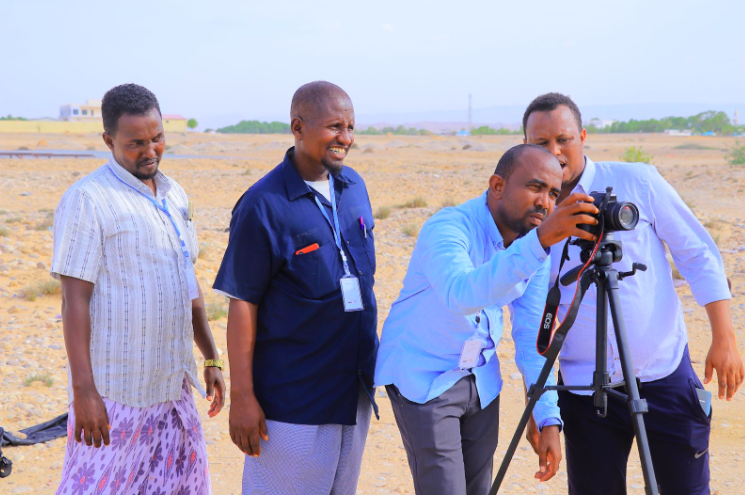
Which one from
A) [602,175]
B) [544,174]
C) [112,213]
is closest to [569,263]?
[602,175]

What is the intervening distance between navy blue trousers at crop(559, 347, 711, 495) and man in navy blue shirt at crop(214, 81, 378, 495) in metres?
0.83

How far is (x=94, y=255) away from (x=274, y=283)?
2.17ft

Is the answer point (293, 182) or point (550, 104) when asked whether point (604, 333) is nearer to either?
point (550, 104)

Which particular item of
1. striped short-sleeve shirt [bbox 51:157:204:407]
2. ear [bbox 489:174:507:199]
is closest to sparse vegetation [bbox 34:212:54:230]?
striped short-sleeve shirt [bbox 51:157:204:407]

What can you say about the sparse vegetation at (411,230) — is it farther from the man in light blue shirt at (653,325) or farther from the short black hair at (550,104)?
the man in light blue shirt at (653,325)

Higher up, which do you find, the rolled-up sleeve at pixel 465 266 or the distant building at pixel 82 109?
the distant building at pixel 82 109

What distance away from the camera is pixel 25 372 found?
5566 millimetres

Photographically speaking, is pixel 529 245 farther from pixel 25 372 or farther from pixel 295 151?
pixel 25 372

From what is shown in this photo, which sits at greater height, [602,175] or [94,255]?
[602,175]

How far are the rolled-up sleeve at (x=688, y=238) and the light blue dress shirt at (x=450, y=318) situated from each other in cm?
53

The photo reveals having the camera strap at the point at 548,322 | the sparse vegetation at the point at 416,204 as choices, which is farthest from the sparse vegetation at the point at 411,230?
the camera strap at the point at 548,322

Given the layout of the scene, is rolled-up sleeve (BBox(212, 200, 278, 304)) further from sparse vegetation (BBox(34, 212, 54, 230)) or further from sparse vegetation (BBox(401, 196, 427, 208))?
sparse vegetation (BBox(401, 196, 427, 208))

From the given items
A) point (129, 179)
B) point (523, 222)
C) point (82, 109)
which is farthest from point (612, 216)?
point (82, 109)

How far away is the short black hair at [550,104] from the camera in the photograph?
2.71m
